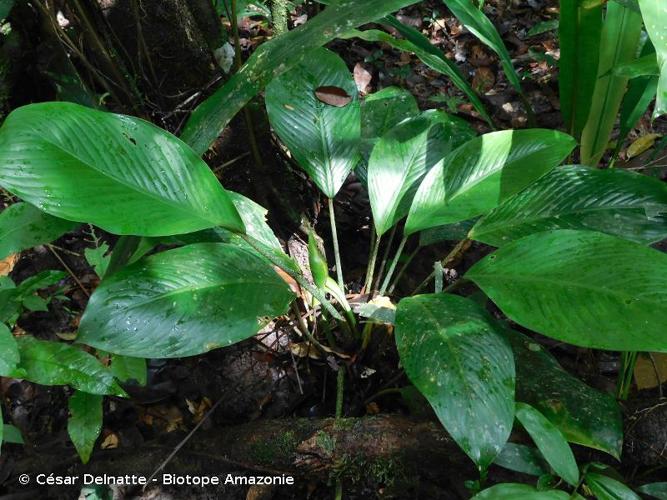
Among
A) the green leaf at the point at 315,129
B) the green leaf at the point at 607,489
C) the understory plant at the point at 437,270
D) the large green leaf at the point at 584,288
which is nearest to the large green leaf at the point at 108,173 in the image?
the understory plant at the point at 437,270

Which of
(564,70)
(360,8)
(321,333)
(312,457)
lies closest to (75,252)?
(321,333)

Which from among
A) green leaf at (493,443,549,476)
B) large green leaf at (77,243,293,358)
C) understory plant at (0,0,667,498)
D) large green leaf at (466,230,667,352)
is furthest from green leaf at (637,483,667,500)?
large green leaf at (77,243,293,358)

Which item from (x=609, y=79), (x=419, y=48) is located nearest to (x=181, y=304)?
(x=419, y=48)

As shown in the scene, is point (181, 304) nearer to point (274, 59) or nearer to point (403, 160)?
point (274, 59)

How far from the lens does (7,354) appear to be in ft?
2.49

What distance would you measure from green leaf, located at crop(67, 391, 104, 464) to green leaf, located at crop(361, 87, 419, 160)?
0.92m

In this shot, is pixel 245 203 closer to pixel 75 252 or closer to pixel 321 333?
pixel 321 333

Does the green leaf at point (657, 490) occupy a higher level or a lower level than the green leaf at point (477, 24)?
lower

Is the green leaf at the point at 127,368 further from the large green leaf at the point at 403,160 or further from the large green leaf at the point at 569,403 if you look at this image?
the large green leaf at the point at 569,403

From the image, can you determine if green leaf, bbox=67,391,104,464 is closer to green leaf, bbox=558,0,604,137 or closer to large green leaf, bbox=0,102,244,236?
large green leaf, bbox=0,102,244,236

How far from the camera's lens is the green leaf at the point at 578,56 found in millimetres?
1227

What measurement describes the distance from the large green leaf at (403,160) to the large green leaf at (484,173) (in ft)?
0.30

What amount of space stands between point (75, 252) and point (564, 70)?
1.53 m

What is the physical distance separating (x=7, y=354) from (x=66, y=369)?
0.12 meters
